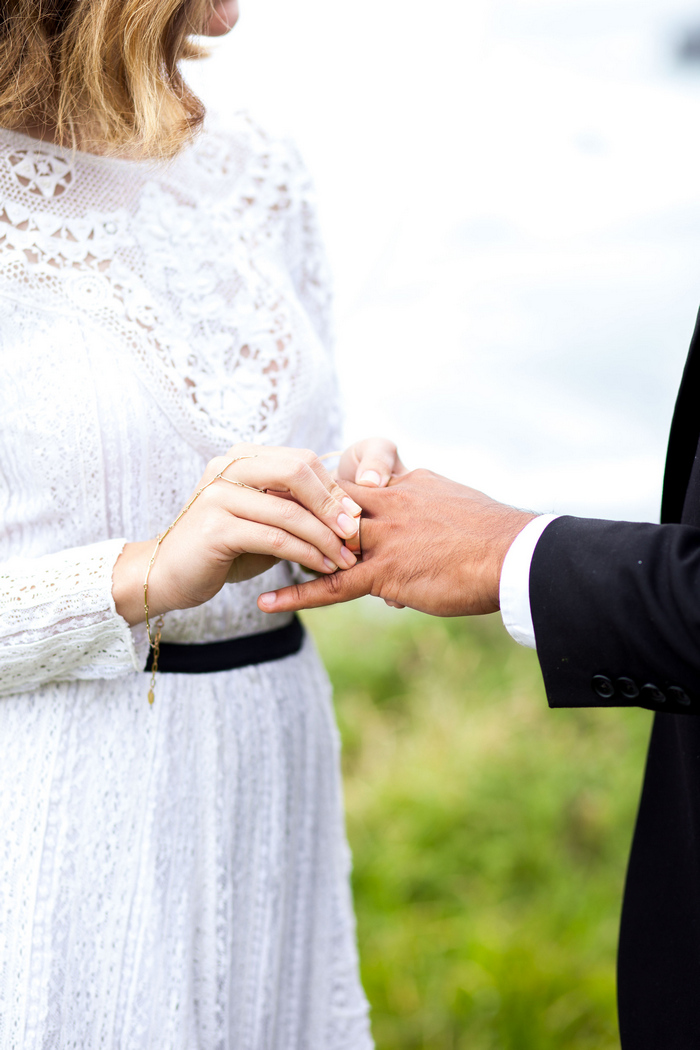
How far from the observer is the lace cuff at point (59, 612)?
3.42ft

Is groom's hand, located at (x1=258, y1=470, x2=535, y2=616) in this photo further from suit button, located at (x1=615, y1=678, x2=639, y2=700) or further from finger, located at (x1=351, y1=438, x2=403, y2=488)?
suit button, located at (x1=615, y1=678, x2=639, y2=700)

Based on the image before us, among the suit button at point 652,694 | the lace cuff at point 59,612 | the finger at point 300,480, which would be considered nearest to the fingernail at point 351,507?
the finger at point 300,480

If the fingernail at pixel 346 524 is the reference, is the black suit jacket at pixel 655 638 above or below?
below

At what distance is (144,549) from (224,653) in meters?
0.27

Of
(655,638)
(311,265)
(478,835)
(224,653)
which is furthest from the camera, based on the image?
(478,835)

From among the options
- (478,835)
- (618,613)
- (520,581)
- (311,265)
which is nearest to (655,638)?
(618,613)

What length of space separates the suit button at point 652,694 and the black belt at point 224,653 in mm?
589

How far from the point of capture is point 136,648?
1188 mm

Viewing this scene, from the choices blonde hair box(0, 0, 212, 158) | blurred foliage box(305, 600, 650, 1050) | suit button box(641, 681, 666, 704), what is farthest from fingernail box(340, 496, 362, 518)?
blurred foliage box(305, 600, 650, 1050)

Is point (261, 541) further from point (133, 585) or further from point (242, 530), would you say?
point (133, 585)

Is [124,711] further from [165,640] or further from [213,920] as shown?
[213,920]

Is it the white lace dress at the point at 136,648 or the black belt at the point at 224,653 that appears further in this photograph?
the black belt at the point at 224,653

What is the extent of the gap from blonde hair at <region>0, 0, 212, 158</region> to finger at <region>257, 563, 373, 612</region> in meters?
0.64

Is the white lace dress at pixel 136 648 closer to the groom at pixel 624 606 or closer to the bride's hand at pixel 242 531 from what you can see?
the bride's hand at pixel 242 531
